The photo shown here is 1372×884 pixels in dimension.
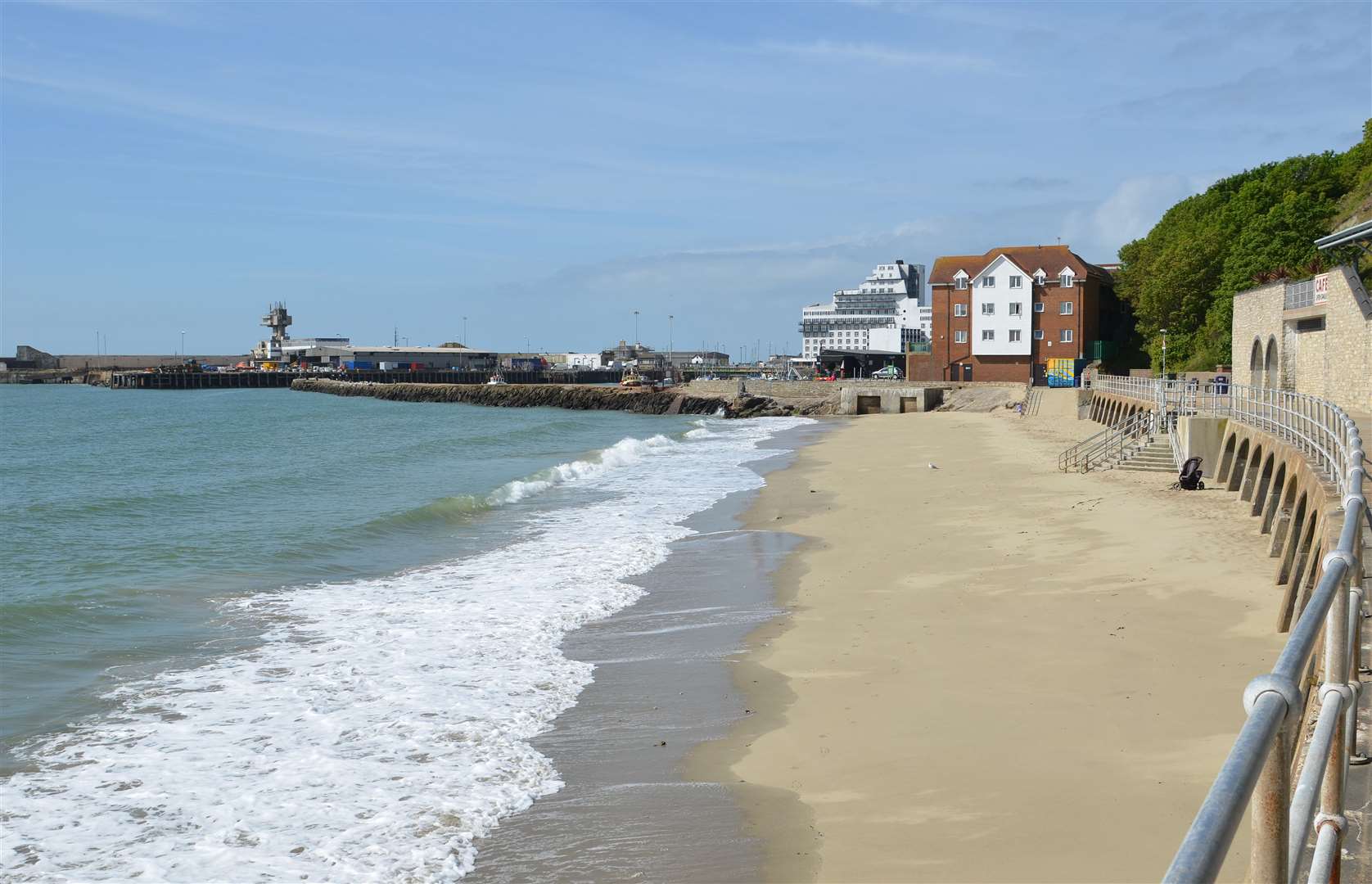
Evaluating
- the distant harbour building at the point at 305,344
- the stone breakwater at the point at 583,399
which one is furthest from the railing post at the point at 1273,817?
the distant harbour building at the point at 305,344

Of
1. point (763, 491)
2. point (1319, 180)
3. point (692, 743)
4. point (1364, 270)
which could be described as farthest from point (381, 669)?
point (1319, 180)

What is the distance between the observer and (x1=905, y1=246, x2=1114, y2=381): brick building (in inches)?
2980

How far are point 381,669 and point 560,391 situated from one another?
91.5 m

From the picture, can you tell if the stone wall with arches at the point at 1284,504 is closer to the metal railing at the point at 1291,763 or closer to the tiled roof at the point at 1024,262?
the metal railing at the point at 1291,763

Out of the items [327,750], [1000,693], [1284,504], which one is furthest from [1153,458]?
[327,750]

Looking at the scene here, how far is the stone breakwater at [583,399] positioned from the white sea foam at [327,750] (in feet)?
210

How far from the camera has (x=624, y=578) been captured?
17.9 metres

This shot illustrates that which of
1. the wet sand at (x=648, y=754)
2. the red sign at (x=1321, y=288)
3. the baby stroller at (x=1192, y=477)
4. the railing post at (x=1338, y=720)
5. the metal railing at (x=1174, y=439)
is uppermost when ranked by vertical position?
the red sign at (x=1321, y=288)

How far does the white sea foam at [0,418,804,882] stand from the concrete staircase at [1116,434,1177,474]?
18676 millimetres

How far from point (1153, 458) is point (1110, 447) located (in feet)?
7.57

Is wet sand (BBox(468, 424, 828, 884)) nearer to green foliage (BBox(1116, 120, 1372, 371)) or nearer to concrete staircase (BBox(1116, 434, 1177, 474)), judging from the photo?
concrete staircase (BBox(1116, 434, 1177, 474))

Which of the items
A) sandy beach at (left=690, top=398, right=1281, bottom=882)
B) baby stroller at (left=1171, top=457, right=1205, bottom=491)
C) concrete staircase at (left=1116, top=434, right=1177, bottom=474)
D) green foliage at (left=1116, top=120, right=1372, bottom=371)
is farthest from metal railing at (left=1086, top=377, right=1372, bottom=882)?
green foliage at (left=1116, top=120, right=1372, bottom=371)

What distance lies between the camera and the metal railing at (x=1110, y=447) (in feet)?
101

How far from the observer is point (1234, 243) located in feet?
183
